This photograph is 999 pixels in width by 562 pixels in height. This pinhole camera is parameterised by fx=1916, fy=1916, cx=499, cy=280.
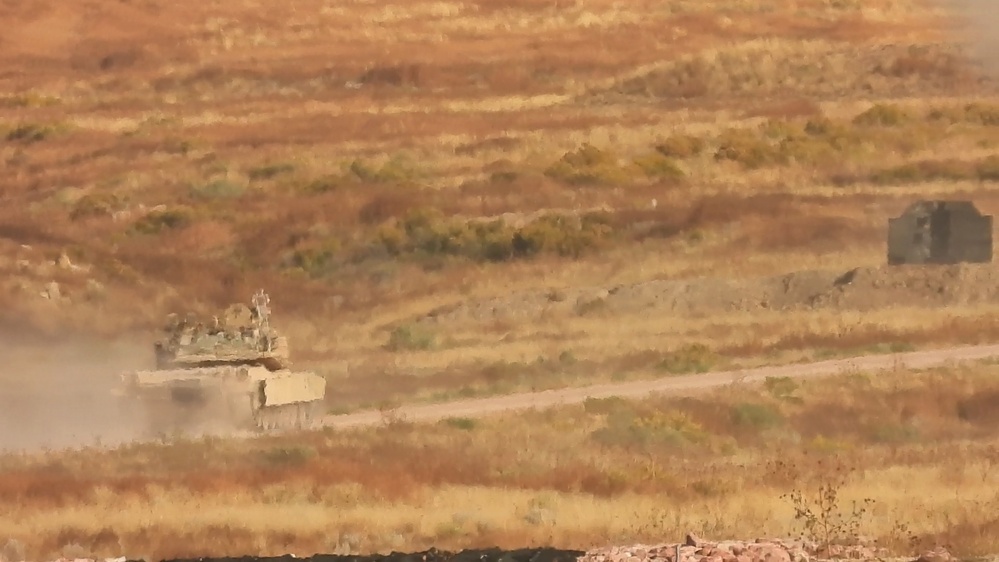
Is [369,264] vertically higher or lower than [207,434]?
higher

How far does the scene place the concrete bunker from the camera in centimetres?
4475

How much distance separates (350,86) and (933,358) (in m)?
46.5

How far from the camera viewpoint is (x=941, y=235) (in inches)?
1799

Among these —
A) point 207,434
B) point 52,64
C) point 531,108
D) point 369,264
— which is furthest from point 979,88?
point 207,434

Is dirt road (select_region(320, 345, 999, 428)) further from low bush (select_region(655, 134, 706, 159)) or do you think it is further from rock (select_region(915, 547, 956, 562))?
low bush (select_region(655, 134, 706, 159))

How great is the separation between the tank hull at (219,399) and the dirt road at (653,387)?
0.71 m

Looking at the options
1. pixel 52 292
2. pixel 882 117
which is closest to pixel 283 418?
pixel 52 292

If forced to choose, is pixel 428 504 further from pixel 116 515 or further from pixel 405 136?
pixel 405 136

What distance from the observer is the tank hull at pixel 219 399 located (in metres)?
30.5

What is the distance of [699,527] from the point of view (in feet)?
64.3

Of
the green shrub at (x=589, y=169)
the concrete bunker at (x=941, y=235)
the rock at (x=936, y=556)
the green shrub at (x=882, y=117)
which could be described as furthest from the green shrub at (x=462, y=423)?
the green shrub at (x=882, y=117)

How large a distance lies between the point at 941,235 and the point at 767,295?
5.14m

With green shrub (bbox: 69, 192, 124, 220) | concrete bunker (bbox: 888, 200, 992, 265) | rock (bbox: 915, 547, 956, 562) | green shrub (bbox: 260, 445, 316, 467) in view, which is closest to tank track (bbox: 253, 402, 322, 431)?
green shrub (bbox: 260, 445, 316, 467)

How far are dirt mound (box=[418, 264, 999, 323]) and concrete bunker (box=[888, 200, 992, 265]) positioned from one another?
1.46m
